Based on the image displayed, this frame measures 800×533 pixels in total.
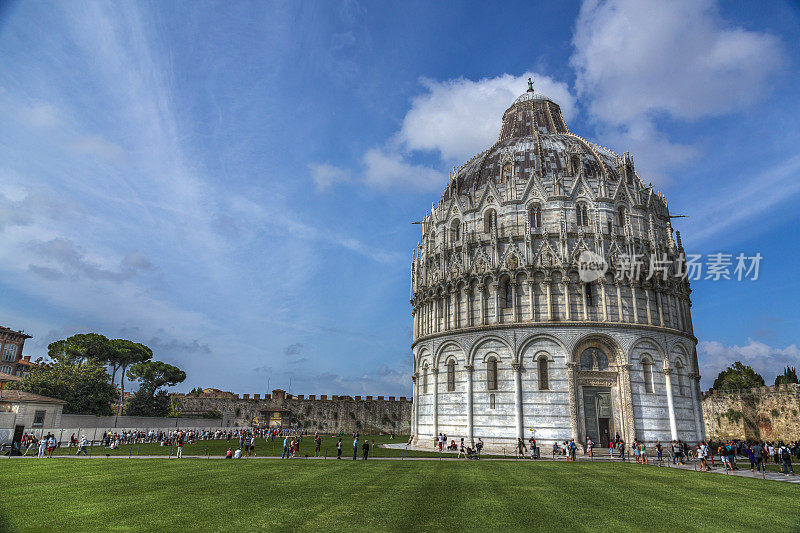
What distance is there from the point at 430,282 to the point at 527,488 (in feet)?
103

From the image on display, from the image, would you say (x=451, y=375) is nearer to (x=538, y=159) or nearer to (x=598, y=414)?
(x=598, y=414)

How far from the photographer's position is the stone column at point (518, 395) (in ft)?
131

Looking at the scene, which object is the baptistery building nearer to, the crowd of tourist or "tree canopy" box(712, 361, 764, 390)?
the crowd of tourist

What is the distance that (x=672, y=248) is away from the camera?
156 feet

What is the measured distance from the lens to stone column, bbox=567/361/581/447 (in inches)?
1529

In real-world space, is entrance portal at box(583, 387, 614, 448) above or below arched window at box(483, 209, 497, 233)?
below

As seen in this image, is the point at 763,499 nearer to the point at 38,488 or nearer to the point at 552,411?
the point at 552,411

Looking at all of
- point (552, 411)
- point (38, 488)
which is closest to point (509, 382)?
point (552, 411)

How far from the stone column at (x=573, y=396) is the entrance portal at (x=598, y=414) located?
1.24m

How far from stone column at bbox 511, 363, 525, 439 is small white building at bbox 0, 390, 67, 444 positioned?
1671 inches

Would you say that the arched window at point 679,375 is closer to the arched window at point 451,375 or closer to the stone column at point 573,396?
the stone column at point 573,396

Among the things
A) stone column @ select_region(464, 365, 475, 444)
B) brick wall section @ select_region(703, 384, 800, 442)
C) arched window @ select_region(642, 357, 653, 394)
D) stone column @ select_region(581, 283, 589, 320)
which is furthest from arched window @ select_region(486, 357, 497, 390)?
brick wall section @ select_region(703, 384, 800, 442)

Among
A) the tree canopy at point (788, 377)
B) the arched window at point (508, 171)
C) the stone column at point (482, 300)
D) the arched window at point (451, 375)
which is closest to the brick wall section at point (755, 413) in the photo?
the tree canopy at point (788, 377)

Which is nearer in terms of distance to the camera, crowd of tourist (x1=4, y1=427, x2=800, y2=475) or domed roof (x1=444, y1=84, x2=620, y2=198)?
crowd of tourist (x1=4, y1=427, x2=800, y2=475)
